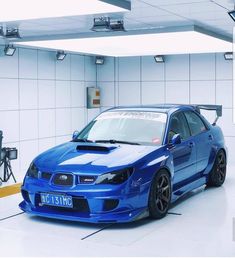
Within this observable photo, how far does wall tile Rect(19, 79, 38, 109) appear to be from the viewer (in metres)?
9.97

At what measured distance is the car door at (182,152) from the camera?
21.3ft

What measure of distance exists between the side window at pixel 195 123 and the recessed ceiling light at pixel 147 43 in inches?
45.8

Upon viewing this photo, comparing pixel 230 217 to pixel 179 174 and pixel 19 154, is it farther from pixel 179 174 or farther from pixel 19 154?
pixel 19 154

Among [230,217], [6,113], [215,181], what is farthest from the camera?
[6,113]

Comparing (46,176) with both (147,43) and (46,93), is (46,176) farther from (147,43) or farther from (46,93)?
(46,93)

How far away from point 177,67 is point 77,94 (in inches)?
91.0

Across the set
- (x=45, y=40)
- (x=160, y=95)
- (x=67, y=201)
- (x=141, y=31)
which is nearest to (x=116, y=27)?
(x=141, y=31)

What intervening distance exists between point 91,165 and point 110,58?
663 centimetres

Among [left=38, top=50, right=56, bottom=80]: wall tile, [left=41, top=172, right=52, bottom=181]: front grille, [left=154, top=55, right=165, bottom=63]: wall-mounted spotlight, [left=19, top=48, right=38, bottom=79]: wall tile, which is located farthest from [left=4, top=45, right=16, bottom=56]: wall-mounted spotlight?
[left=41, top=172, right=52, bottom=181]: front grille

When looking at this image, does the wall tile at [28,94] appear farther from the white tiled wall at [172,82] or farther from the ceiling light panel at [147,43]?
the white tiled wall at [172,82]

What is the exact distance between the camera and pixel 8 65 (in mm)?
9633

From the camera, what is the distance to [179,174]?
21.5ft

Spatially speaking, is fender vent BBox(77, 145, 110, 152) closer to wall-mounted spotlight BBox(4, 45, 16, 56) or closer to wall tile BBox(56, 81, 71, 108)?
wall-mounted spotlight BBox(4, 45, 16, 56)

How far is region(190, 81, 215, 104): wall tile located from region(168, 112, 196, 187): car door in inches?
152
